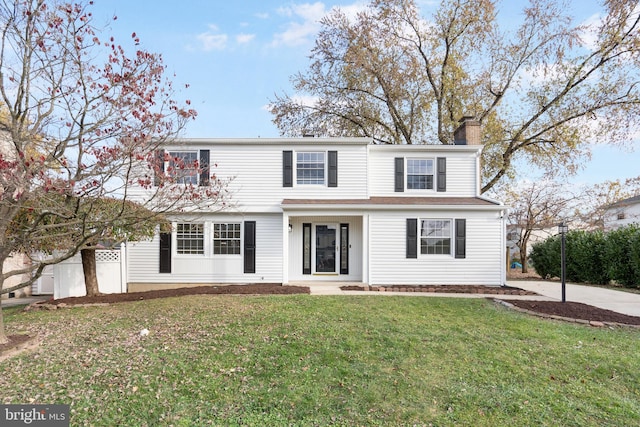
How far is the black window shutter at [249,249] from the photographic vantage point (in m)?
11.2

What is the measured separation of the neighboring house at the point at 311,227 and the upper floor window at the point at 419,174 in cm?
72

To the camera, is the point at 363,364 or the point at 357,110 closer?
the point at 363,364

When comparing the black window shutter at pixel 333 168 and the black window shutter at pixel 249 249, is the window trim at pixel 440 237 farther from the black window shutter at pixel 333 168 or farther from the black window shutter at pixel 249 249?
the black window shutter at pixel 249 249

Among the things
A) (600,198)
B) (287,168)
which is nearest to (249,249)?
(287,168)

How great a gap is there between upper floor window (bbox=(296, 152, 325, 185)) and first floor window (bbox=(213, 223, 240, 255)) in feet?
9.58

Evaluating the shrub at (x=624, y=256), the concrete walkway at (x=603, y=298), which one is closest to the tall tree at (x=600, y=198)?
the shrub at (x=624, y=256)

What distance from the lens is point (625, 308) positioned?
8258 mm

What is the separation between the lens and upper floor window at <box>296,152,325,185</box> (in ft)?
38.4

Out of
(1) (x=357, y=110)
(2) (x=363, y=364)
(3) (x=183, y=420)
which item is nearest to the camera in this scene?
(3) (x=183, y=420)

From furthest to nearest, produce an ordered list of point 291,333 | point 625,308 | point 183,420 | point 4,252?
point 625,308 < point 291,333 < point 4,252 < point 183,420

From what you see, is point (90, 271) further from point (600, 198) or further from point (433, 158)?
point (600, 198)

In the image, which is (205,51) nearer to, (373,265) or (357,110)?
(373,265)

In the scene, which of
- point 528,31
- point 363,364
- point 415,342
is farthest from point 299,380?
point 528,31

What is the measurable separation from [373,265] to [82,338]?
777 cm
